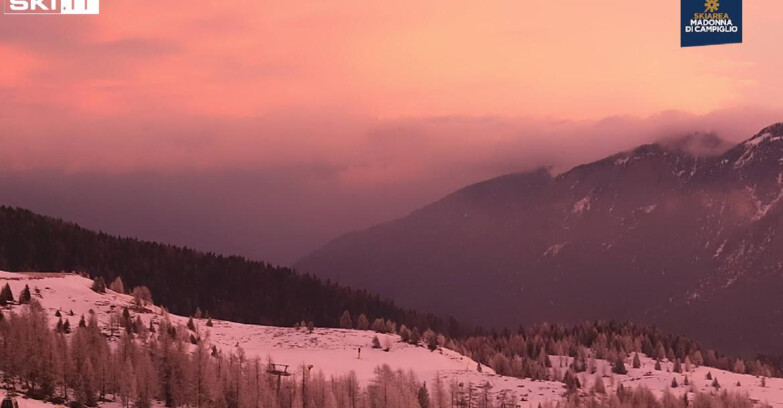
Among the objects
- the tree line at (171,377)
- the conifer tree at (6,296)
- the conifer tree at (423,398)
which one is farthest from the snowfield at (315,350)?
the conifer tree at (423,398)

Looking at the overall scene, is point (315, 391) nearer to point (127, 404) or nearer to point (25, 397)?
point (127, 404)

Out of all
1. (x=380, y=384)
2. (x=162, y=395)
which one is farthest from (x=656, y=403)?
(x=162, y=395)

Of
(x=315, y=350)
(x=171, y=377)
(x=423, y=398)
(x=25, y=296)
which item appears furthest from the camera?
(x=315, y=350)

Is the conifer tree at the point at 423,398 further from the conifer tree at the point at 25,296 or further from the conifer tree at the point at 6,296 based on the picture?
the conifer tree at the point at 6,296

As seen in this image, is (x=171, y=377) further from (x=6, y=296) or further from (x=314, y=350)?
(x=314, y=350)

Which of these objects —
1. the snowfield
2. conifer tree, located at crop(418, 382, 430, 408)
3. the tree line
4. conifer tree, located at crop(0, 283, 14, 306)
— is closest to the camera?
the tree line

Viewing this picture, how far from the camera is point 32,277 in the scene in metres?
177

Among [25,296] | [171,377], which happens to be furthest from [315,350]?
[171,377]

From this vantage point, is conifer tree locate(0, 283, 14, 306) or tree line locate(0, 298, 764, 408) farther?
conifer tree locate(0, 283, 14, 306)

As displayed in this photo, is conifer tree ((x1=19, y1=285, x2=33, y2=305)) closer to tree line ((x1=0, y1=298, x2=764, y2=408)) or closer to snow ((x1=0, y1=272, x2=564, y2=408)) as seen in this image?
tree line ((x1=0, y1=298, x2=764, y2=408))

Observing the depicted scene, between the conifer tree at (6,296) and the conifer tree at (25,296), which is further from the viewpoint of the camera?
the conifer tree at (25,296)

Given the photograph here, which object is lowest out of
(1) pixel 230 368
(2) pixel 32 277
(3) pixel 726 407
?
(3) pixel 726 407

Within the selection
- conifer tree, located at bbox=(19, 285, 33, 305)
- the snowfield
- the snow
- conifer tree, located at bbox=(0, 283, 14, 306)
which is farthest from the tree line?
the snow

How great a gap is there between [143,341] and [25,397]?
37.1 meters
